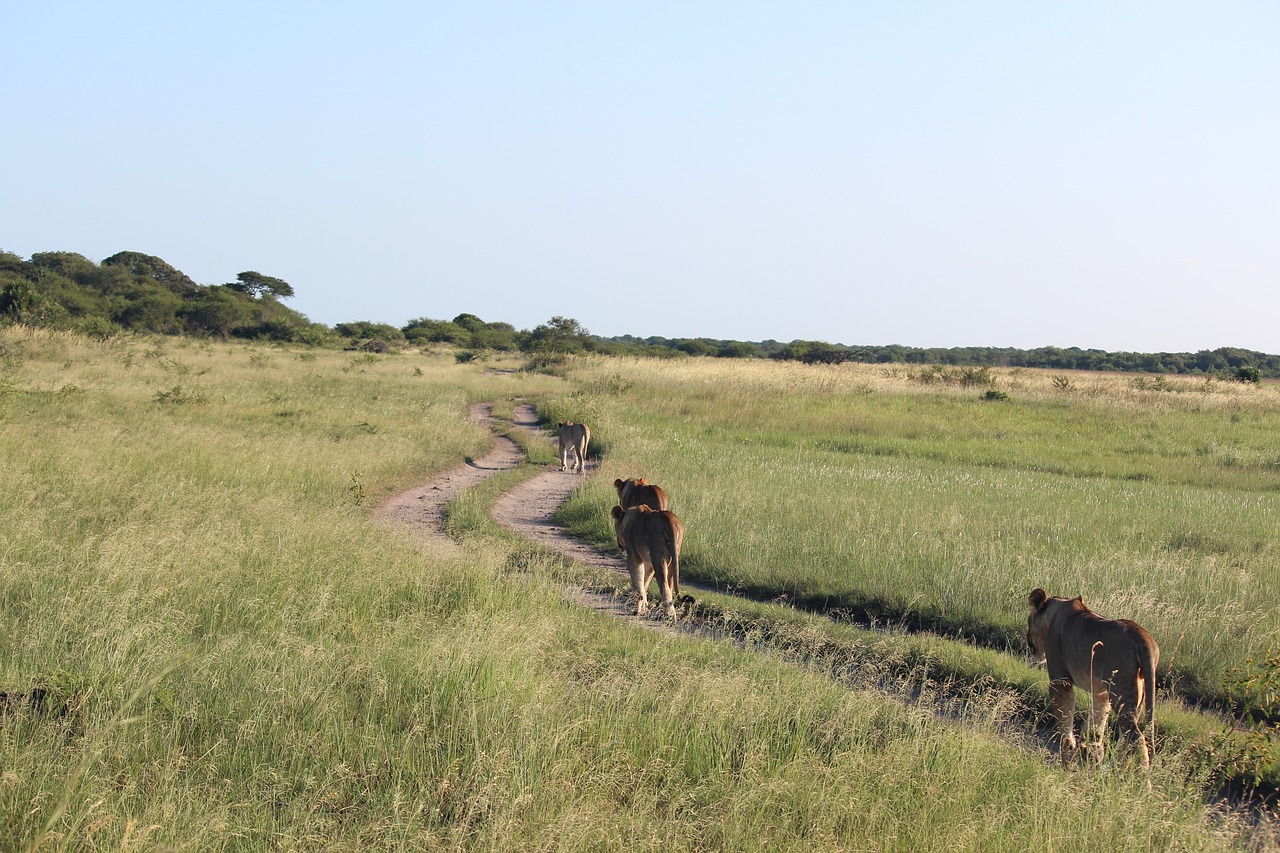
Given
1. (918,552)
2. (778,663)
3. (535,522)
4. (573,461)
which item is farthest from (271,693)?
(573,461)

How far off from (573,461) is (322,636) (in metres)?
13.6

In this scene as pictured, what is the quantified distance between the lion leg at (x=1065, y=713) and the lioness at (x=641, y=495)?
4.92 m

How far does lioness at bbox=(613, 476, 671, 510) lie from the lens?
1051cm

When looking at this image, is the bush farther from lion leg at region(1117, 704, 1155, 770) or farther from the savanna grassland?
lion leg at region(1117, 704, 1155, 770)

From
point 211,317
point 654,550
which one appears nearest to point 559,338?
point 211,317

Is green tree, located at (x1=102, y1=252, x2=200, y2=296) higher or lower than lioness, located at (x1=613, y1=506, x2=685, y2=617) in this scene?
higher

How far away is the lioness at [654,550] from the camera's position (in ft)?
29.0

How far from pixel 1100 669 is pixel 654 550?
13.9ft

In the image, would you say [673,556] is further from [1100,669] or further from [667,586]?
[1100,669]

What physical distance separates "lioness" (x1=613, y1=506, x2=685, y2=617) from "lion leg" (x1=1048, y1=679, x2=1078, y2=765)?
364 cm

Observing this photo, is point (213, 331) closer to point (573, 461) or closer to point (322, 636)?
point (573, 461)

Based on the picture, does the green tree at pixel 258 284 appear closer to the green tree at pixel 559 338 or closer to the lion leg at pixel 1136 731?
the green tree at pixel 559 338

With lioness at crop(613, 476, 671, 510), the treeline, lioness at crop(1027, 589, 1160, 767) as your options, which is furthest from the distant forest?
lioness at crop(1027, 589, 1160, 767)

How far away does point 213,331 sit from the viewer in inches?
2562
